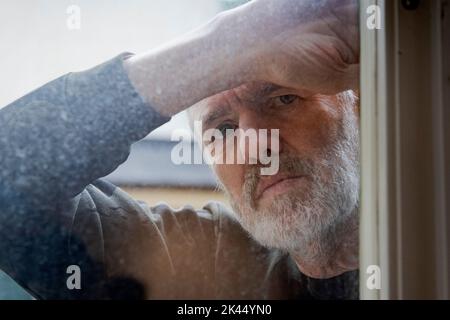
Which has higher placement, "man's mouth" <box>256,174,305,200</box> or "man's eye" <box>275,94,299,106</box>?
"man's eye" <box>275,94,299,106</box>

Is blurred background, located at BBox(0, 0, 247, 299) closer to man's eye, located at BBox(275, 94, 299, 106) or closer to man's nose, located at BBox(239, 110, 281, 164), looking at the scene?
man's nose, located at BBox(239, 110, 281, 164)

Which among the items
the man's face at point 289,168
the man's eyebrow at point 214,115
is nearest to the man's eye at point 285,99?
the man's face at point 289,168

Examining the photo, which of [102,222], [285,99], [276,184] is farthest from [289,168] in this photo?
[102,222]

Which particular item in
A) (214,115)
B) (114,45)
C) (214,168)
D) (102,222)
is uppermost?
(114,45)

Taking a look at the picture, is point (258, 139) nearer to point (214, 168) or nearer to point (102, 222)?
point (214, 168)

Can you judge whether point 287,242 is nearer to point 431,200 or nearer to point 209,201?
point 209,201

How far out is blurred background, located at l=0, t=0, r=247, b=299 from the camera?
1057 millimetres

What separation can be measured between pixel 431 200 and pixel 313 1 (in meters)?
0.47

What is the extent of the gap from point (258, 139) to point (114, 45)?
363mm

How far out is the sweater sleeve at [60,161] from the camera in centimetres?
102

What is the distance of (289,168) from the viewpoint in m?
1.07

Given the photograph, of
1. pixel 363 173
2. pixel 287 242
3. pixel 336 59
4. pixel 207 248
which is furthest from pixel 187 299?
pixel 336 59

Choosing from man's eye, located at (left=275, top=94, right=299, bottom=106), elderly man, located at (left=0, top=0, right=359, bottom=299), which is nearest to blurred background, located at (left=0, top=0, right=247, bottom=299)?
elderly man, located at (left=0, top=0, right=359, bottom=299)

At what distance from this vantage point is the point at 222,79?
1074 mm
